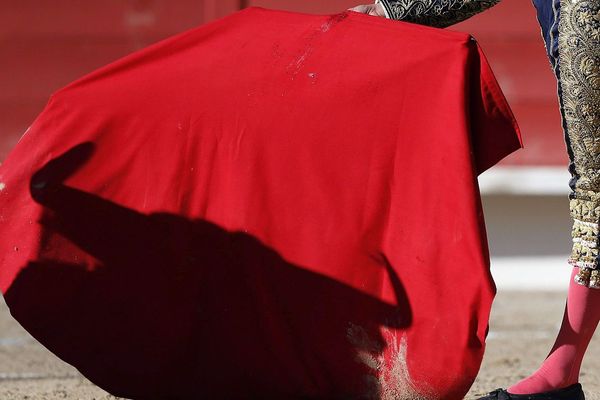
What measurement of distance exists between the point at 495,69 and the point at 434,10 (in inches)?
128

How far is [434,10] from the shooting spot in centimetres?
215

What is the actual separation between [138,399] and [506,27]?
140 inches

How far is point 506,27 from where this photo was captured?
209 inches

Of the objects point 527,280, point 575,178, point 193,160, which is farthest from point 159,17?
point 575,178

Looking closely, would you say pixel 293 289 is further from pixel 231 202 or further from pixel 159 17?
pixel 159 17

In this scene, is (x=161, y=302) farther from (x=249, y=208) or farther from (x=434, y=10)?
(x=434, y=10)

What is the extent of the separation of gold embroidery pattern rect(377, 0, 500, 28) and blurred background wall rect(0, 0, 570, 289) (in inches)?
119

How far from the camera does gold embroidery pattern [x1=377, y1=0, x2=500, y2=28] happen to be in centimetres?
Answer: 212

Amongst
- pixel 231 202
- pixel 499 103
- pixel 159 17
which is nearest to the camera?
pixel 499 103

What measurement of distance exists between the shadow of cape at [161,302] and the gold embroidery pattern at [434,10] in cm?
51

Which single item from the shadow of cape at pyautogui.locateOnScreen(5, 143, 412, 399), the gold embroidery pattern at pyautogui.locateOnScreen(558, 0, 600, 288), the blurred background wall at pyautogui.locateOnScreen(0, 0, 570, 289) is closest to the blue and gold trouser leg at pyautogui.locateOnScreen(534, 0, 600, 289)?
the gold embroidery pattern at pyautogui.locateOnScreen(558, 0, 600, 288)

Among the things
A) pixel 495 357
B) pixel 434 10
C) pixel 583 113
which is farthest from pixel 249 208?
pixel 495 357

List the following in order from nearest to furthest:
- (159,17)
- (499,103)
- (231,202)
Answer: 1. (499,103)
2. (231,202)
3. (159,17)

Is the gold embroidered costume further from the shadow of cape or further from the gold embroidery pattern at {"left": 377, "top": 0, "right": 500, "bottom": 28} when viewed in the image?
the shadow of cape
